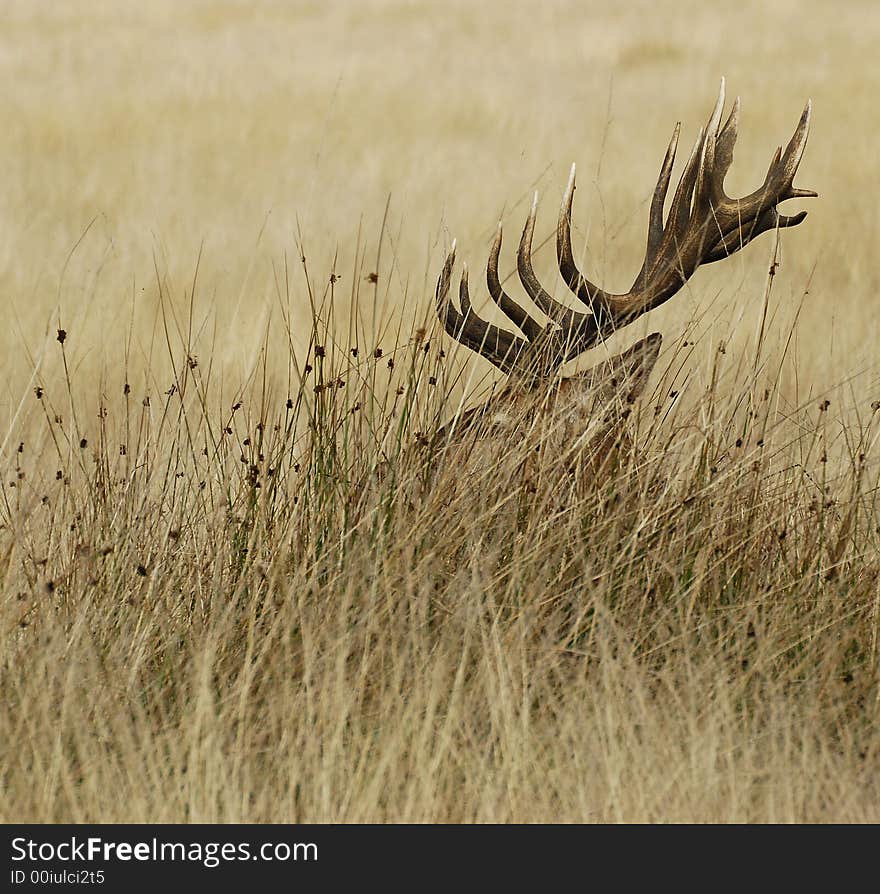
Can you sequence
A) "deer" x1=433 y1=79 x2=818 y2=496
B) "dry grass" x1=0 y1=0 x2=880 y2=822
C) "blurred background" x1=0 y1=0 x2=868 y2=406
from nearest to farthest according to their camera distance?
"dry grass" x1=0 y1=0 x2=880 y2=822 < "deer" x1=433 y1=79 x2=818 y2=496 < "blurred background" x1=0 y1=0 x2=868 y2=406

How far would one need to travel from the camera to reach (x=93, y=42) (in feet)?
51.4

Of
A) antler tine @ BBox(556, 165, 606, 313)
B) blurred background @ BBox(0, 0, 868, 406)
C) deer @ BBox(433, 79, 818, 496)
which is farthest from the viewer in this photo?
blurred background @ BBox(0, 0, 868, 406)

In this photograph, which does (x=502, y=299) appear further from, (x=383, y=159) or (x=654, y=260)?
(x=383, y=159)

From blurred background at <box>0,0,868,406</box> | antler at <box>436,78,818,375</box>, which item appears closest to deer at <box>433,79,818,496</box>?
antler at <box>436,78,818,375</box>

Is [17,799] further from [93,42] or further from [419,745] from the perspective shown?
[93,42]

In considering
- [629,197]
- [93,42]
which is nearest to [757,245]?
[629,197]

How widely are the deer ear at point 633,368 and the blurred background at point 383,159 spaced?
0.58 meters

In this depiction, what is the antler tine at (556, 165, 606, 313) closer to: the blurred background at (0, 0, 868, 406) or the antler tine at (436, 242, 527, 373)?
the antler tine at (436, 242, 527, 373)

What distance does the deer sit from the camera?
3.32 m

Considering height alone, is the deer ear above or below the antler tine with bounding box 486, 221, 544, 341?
below

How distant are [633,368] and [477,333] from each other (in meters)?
0.41

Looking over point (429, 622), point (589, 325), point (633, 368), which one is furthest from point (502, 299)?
point (429, 622)

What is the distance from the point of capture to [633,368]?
3408 mm
